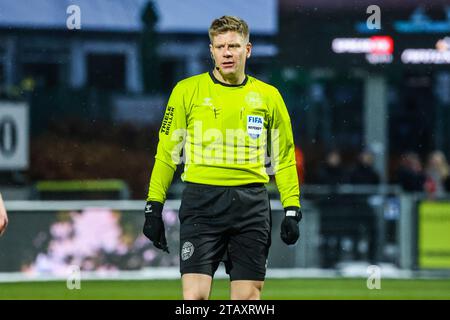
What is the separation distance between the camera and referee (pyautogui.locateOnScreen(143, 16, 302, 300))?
7.12 m

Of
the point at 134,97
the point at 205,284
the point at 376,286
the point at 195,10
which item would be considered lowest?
the point at 376,286

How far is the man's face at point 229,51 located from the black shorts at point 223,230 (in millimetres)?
663

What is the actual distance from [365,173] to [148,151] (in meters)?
2.84

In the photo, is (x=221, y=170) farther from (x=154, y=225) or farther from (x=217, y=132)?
(x=154, y=225)

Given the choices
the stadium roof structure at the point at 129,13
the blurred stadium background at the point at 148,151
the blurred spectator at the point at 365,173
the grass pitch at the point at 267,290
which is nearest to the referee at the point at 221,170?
the grass pitch at the point at 267,290

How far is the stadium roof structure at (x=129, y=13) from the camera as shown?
596 inches

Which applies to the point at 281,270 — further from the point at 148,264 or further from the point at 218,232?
the point at 218,232

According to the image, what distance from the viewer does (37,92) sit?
1641cm

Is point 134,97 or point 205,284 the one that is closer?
point 205,284

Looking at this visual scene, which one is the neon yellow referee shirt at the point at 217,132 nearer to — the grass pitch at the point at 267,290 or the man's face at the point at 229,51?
the man's face at the point at 229,51

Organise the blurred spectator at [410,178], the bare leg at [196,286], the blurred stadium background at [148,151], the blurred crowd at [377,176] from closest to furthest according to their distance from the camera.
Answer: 1. the bare leg at [196,286]
2. the blurred stadium background at [148,151]
3. the blurred crowd at [377,176]
4. the blurred spectator at [410,178]

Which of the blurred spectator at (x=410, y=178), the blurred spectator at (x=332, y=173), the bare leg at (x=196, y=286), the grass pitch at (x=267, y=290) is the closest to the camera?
the bare leg at (x=196, y=286)
